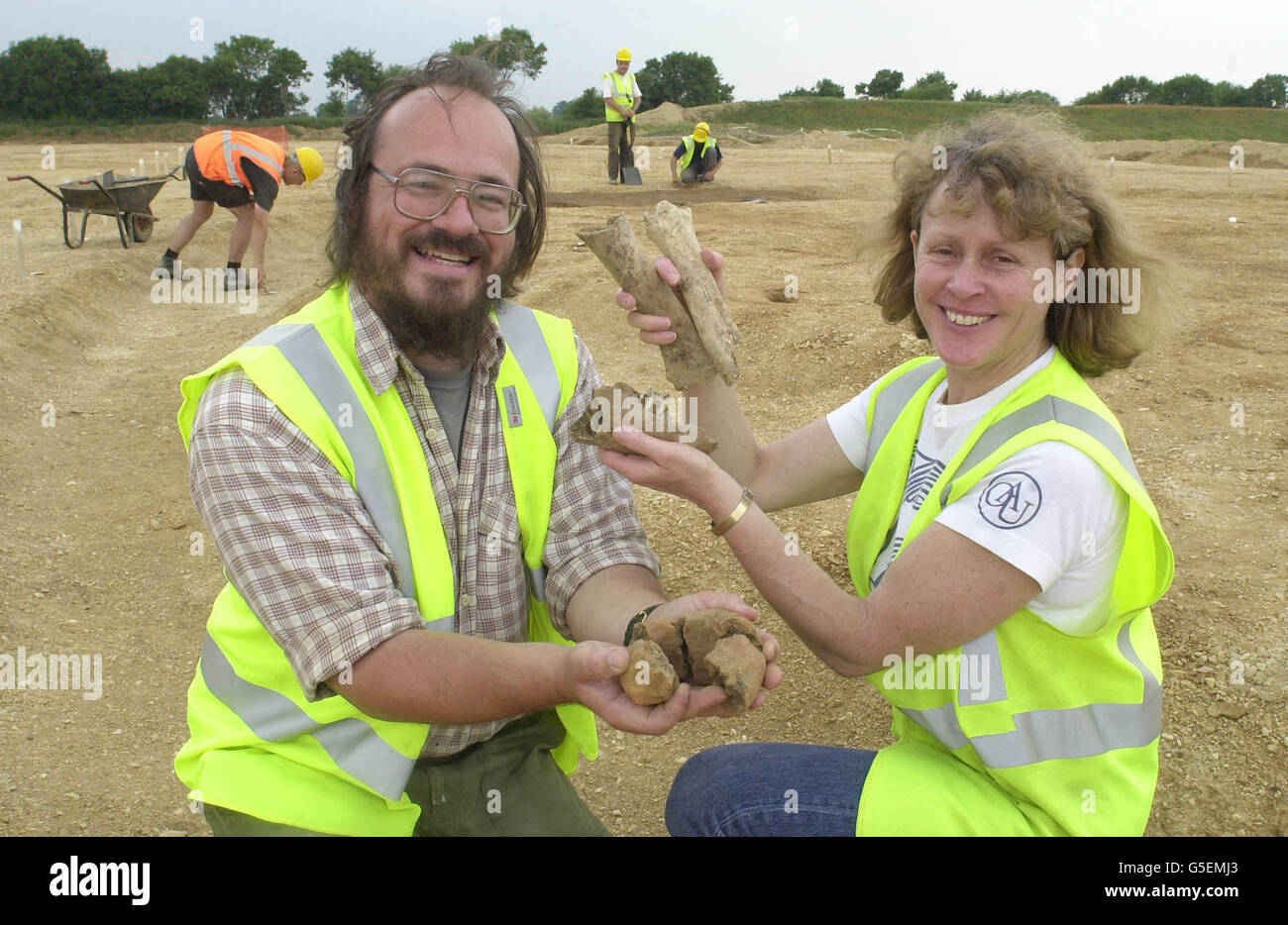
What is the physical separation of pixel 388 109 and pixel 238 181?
6873 mm

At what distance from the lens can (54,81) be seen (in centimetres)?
3581

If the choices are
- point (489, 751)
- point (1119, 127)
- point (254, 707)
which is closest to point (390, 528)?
point (254, 707)

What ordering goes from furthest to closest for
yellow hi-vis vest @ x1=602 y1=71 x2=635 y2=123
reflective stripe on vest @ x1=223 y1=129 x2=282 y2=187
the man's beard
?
yellow hi-vis vest @ x1=602 y1=71 x2=635 y2=123, reflective stripe on vest @ x1=223 y1=129 x2=282 y2=187, the man's beard

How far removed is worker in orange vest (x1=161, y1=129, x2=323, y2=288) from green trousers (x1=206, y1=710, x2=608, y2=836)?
24.4 feet

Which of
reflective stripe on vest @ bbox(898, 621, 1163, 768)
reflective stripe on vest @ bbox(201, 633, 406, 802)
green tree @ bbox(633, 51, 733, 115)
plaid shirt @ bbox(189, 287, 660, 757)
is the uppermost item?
green tree @ bbox(633, 51, 733, 115)

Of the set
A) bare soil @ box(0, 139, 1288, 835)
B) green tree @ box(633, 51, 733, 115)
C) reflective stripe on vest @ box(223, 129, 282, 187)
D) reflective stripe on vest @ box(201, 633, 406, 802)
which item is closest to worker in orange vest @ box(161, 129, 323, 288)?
reflective stripe on vest @ box(223, 129, 282, 187)

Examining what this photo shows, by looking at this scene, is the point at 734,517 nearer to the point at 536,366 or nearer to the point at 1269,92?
the point at 536,366

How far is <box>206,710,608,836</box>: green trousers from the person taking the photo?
2.47m

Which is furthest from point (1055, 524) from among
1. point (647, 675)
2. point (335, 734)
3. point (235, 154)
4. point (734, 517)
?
point (235, 154)

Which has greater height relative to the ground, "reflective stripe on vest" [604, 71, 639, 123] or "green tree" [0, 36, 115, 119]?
"green tree" [0, 36, 115, 119]

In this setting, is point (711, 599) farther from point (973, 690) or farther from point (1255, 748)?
point (1255, 748)

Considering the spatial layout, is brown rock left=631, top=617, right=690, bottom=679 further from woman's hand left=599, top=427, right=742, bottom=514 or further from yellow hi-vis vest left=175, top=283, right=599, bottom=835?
yellow hi-vis vest left=175, top=283, right=599, bottom=835

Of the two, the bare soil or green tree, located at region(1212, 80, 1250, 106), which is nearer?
the bare soil

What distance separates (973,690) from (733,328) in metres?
1.24
